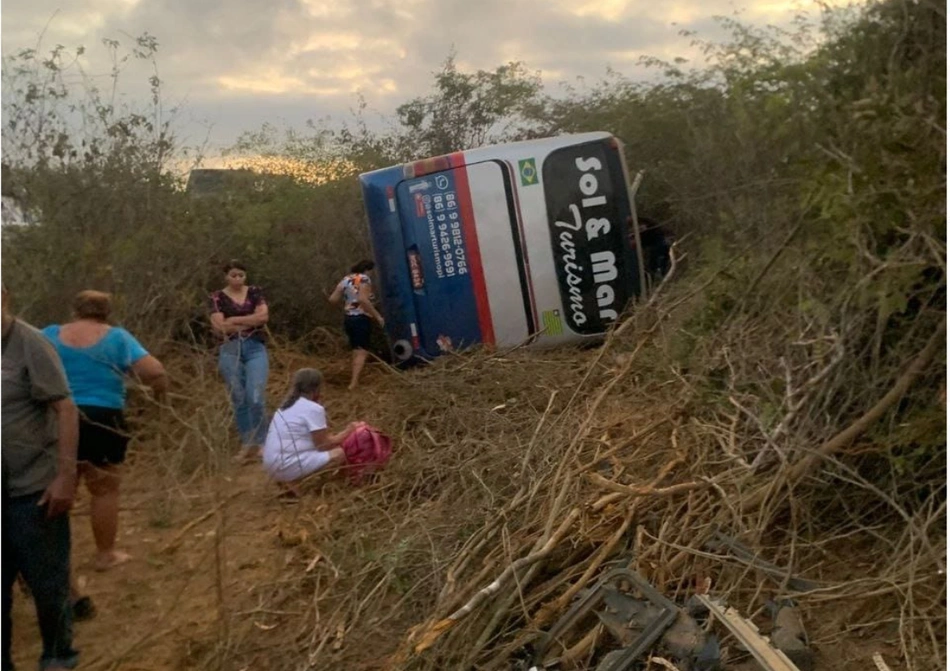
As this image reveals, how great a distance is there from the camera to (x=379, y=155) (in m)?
10.3

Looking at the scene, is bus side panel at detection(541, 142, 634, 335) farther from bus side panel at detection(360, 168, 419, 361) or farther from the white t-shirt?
the white t-shirt

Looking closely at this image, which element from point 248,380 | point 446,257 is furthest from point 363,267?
point 248,380

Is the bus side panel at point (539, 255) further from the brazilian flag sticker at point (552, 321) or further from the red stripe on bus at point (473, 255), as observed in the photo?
the red stripe on bus at point (473, 255)

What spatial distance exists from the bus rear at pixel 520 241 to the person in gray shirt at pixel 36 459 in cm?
420

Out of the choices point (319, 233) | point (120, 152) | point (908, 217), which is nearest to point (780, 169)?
point (908, 217)

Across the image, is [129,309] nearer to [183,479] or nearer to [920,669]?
[183,479]

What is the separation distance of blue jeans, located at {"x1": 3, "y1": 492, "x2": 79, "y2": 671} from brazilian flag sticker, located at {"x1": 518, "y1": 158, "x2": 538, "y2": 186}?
4.65m

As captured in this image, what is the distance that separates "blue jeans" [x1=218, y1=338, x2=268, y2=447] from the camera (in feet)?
14.8

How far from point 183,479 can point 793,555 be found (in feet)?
7.16

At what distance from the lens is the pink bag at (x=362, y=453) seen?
510cm

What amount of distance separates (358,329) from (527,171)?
1917 mm

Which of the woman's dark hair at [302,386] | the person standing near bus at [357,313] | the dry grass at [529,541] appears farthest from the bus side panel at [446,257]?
the dry grass at [529,541]

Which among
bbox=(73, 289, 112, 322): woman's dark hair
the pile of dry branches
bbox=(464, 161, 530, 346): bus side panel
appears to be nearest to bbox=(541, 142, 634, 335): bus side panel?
bbox=(464, 161, 530, 346): bus side panel

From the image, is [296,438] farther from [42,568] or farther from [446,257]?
[446,257]
